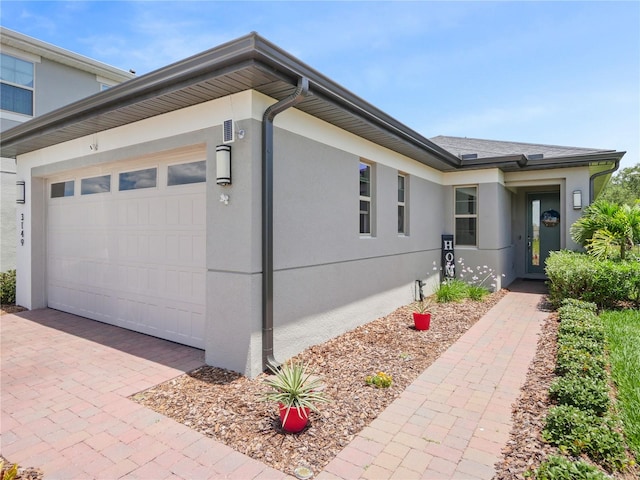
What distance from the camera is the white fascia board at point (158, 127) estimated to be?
4477mm

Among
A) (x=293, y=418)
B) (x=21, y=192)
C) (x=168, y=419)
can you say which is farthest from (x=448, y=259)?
(x=21, y=192)

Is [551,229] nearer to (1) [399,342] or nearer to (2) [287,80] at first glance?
(1) [399,342]

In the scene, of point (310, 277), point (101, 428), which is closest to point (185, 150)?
point (310, 277)

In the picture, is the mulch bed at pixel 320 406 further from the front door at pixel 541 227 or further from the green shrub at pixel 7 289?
the front door at pixel 541 227

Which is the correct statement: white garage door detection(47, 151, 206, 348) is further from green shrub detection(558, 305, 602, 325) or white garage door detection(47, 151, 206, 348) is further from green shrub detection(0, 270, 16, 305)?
green shrub detection(558, 305, 602, 325)

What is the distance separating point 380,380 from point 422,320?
2.47m

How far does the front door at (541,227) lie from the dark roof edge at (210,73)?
8.43 meters

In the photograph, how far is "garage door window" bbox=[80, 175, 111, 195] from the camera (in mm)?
6750

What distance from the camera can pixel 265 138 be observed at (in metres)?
4.39

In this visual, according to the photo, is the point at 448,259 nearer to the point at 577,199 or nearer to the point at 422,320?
the point at 577,199

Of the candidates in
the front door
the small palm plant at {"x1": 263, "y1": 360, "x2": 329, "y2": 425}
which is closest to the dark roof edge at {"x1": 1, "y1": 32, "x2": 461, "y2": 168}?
the small palm plant at {"x1": 263, "y1": 360, "x2": 329, "y2": 425}

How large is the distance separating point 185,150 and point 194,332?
8.72ft

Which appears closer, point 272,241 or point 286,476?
point 286,476

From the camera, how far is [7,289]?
27.8 feet
